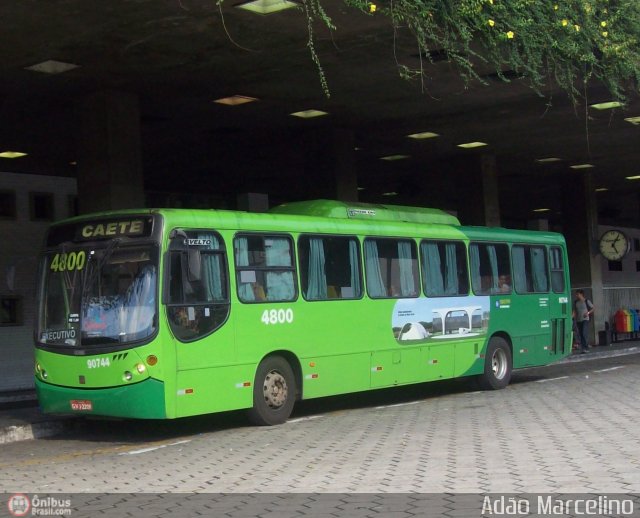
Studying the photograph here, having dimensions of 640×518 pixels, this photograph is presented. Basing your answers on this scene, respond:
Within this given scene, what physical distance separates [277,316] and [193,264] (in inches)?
73.4

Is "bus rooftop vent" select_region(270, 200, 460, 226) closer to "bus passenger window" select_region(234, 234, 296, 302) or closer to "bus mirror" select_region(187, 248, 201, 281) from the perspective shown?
"bus passenger window" select_region(234, 234, 296, 302)

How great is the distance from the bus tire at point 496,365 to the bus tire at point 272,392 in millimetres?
5739

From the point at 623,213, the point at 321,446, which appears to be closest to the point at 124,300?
the point at 321,446

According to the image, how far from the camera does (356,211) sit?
16.9 m

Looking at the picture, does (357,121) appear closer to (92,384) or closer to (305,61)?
(305,61)

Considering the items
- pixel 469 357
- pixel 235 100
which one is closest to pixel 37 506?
pixel 469 357

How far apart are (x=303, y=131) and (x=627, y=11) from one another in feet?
29.9

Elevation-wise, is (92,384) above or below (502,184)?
below

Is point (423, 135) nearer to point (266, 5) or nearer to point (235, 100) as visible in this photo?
point (235, 100)

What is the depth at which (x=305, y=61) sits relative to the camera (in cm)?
1753

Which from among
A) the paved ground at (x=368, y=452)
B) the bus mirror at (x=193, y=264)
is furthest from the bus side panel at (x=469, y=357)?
the bus mirror at (x=193, y=264)

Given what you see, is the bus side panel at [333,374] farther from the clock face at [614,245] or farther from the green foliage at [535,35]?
the clock face at [614,245]

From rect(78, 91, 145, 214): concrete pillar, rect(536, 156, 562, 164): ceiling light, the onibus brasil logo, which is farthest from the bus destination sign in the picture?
rect(536, 156, 562, 164): ceiling light

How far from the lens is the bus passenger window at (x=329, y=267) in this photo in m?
15.2
